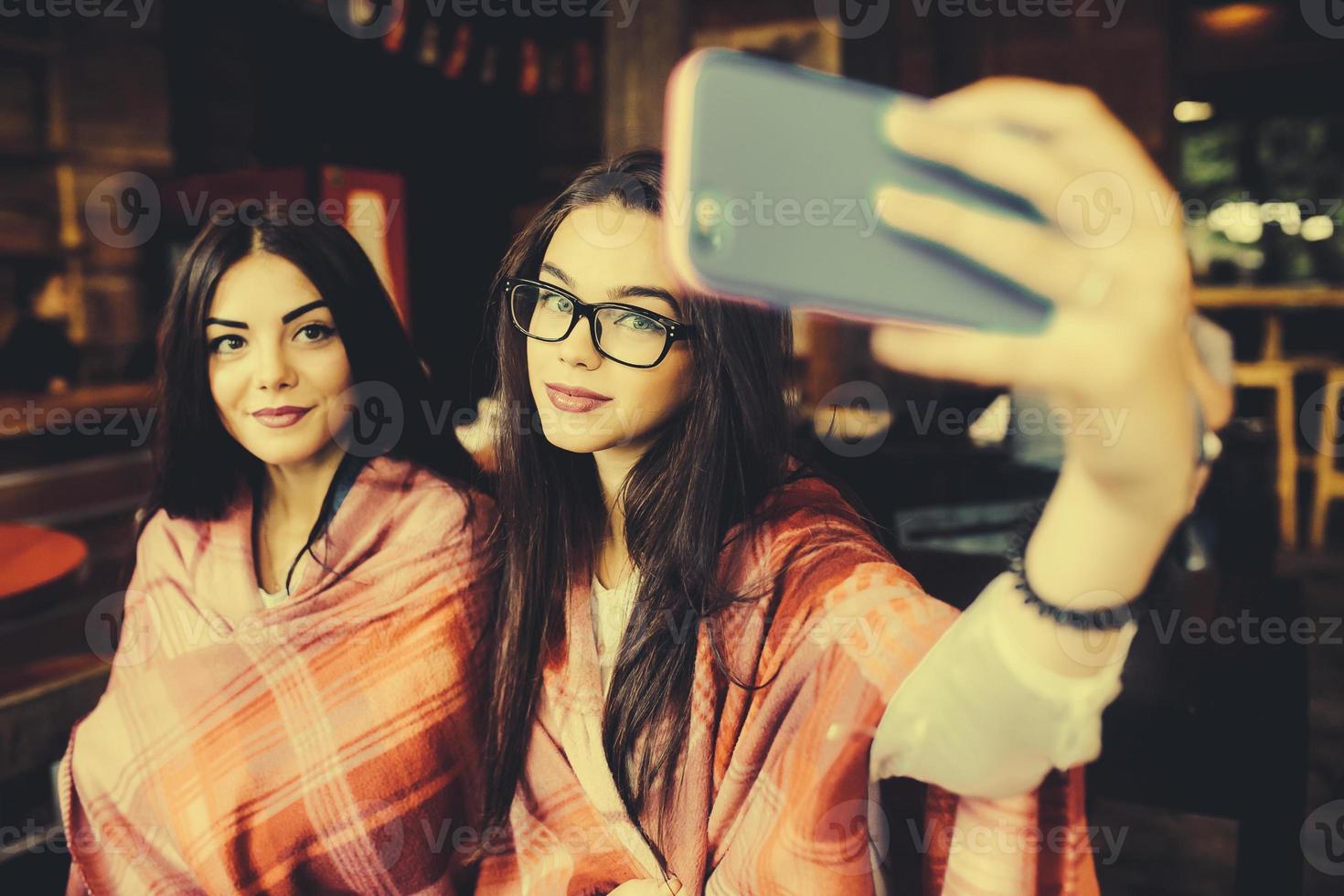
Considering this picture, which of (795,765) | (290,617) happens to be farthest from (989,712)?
(290,617)

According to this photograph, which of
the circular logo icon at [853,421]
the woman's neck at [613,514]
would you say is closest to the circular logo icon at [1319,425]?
the circular logo icon at [853,421]

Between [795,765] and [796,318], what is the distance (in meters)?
3.24

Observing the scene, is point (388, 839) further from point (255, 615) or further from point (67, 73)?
point (67, 73)

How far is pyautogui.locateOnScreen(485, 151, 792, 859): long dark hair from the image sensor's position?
1057 millimetres

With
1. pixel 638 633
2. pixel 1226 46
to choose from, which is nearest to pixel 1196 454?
pixel 638 633

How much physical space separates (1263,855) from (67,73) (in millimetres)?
5910

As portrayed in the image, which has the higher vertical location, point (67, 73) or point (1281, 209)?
point (67, 73)

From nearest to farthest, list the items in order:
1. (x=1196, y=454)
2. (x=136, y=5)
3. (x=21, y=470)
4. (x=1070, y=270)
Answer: (x=1070, y=270) < (x=1196, y=454) < (x=21, y=470) < (x=136, y=5)

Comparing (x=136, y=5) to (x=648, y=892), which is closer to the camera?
(x=648, y=892)

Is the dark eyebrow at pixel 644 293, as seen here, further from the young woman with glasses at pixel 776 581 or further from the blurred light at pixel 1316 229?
the blurred light at pixel 1316 229

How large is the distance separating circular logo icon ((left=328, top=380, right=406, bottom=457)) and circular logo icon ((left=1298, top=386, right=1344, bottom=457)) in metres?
4.86

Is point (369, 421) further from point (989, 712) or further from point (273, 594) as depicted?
point (989, 712)

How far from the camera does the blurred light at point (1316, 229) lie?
22.1 ft

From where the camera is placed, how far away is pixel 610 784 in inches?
43.4
